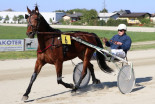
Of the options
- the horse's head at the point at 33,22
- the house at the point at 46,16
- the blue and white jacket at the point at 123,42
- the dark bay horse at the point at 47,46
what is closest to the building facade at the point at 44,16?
the house at the point at 46,16

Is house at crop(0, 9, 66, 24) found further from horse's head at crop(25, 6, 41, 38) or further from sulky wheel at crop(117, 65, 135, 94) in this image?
horse's head at crop(25, 6, 41, 38)

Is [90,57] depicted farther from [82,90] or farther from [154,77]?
[154,77]

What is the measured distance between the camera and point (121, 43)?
7.70 m

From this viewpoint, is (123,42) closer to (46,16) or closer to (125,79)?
(125,79)

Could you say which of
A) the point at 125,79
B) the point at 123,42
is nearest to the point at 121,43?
the point at 123,42

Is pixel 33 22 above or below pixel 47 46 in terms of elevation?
above

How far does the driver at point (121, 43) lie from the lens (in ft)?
25.5

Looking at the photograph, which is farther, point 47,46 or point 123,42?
point 123,42

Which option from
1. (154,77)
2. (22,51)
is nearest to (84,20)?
(22,51)

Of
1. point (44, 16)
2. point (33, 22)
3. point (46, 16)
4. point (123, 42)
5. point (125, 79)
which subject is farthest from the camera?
point (44, 16)

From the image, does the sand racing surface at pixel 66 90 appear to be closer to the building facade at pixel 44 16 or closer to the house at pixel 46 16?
the building facade at pixel 44 16

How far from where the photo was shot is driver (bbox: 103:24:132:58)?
25.5ft

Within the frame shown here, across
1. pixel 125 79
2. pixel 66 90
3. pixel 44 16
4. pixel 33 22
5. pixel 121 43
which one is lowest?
pixel 44 16

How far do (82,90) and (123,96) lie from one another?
114 centimetres
